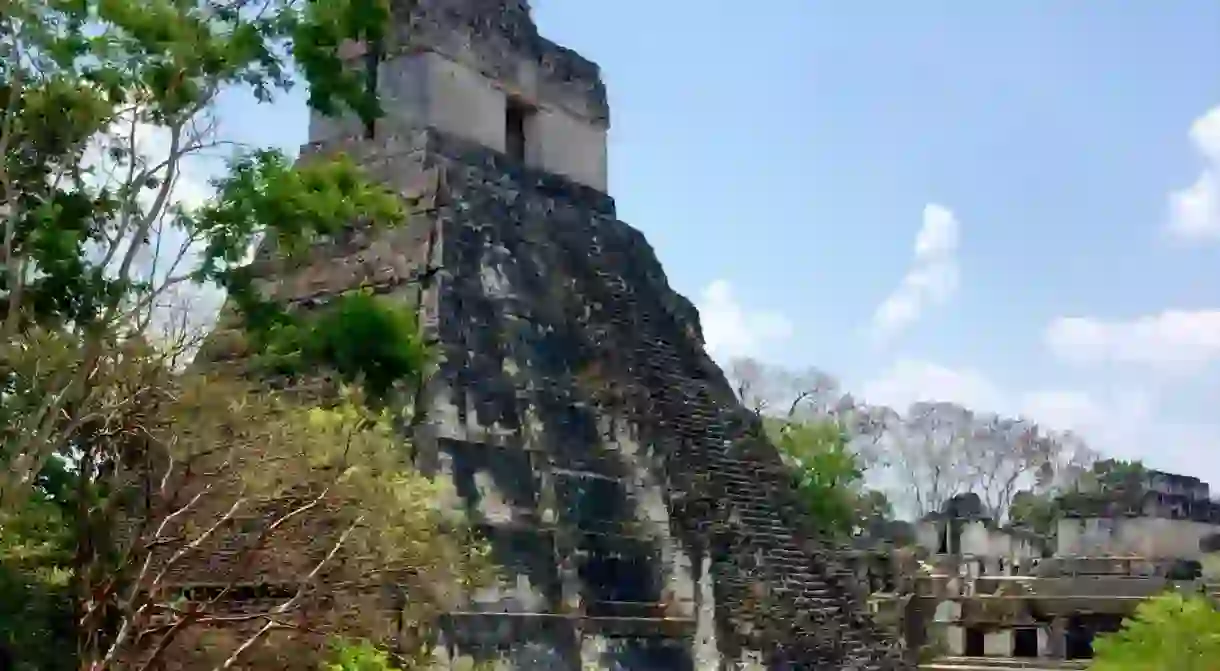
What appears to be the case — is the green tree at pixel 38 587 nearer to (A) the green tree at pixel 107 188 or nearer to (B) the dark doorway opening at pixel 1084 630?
(A) the green tree at pixel 107 188

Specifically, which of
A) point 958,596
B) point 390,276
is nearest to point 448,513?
point 390,276

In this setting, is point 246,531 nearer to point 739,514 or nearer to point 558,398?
point 558,398

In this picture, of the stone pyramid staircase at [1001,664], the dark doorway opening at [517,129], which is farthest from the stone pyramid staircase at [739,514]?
the stone pyramid staircase at [1001,664]

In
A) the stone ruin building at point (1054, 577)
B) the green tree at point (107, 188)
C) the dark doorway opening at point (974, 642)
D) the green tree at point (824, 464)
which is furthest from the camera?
the green tree at point (824, 464)

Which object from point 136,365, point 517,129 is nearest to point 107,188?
point 136,365

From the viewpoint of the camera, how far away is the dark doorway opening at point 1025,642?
16094mm

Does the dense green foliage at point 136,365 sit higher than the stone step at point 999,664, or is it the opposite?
the dense green foliage at point 136,365

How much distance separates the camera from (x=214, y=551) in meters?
7.58

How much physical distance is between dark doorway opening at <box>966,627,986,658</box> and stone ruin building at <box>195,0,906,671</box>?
594 centimetres

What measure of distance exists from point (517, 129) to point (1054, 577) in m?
9.66

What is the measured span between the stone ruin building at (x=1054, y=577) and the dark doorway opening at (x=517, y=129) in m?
7.67

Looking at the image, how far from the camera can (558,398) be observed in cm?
987

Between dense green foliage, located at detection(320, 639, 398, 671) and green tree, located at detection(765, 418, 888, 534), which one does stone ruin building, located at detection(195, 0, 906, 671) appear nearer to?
dense green foliage, located at detection(320, 639, 398, 671)

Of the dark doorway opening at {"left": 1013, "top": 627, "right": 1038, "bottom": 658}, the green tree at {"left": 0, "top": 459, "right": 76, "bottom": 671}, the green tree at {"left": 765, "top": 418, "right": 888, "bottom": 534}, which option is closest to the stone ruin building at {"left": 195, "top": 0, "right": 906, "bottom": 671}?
the green tree at {"left": 0, "top": 459, "right": 76, "bottom": 671}
